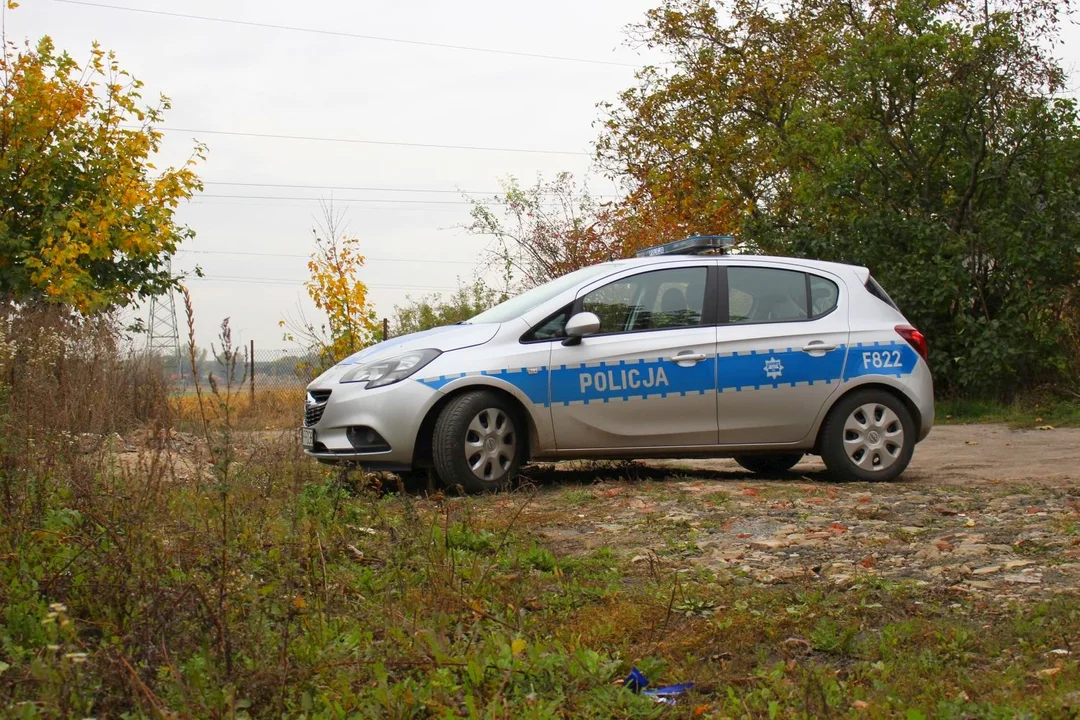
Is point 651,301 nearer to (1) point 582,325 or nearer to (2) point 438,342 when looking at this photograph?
(1) point 582,325

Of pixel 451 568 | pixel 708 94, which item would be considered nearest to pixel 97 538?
pixel 451 568

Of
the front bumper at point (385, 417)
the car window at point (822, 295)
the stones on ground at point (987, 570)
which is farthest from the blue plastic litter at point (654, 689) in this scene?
the car window at point (822, 295)

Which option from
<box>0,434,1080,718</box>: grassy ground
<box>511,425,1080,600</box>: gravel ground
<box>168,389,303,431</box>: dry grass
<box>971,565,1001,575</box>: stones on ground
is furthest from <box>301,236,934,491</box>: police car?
<box>971,565,1001,575</box>: stones on ground

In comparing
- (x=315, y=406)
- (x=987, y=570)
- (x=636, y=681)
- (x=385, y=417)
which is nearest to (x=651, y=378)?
(x=385, y=417)

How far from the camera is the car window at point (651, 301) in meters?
8.00

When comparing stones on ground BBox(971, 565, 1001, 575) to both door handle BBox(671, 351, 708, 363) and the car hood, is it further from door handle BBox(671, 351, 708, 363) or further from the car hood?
the car hood

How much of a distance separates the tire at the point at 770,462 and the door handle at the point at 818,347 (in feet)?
4.05

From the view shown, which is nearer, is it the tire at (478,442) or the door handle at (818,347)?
the tire at (478,442)

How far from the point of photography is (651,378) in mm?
Answer: 7859

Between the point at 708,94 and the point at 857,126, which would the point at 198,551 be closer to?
the point at 857,126

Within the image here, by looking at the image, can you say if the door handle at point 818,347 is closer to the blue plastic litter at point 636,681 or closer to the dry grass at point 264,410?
the dry grass at point 264,410

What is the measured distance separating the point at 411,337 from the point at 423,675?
4766 millimetres

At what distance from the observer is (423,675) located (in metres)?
3.43

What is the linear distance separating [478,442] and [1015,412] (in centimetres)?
968
